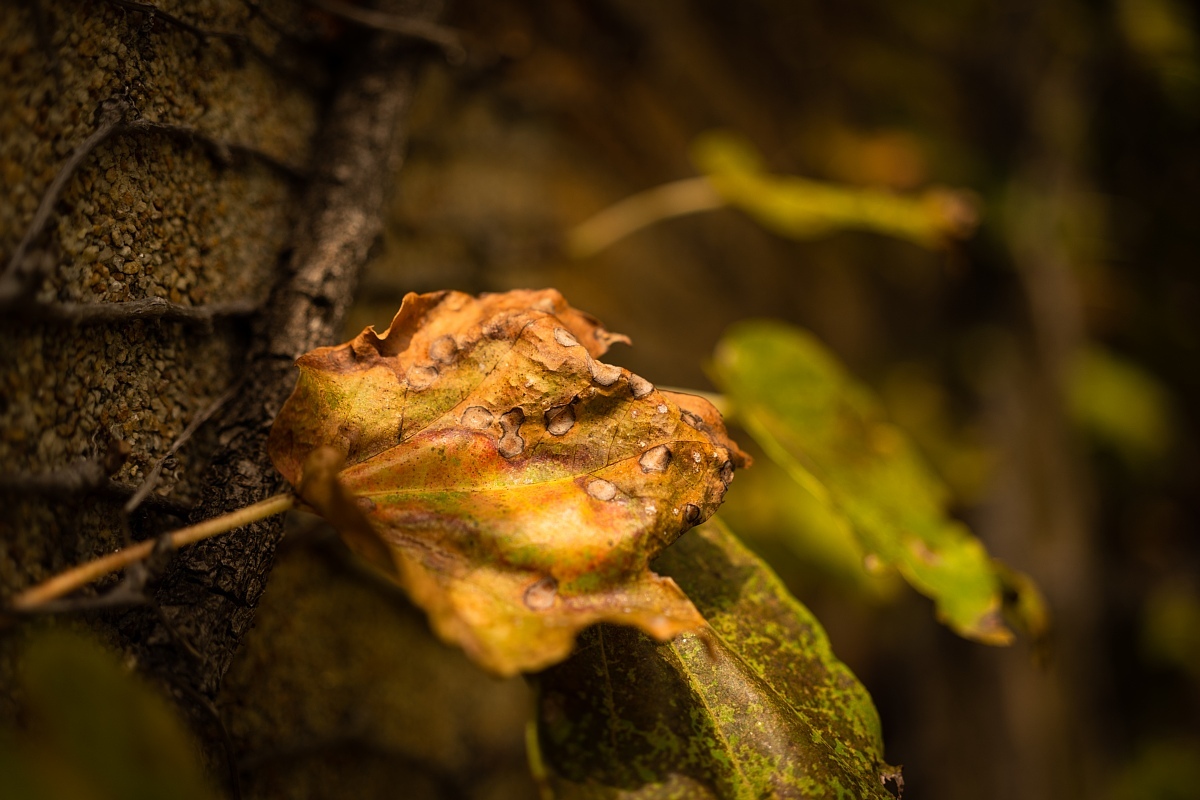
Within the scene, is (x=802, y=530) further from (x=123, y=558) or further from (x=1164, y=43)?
(x=1164, y=43)

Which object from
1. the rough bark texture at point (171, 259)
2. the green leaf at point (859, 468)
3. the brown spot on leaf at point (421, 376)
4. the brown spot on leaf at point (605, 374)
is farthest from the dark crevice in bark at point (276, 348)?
the green leaf at point (859, 468)

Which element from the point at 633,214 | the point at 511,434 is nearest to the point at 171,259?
the point at 511,434

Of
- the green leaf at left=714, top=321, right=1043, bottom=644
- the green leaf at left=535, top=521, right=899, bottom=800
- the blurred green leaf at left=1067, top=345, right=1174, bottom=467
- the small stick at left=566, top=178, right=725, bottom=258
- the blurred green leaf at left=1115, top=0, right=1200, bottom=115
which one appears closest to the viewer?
the green leaf at left=535, top=521, right=899, bottom=800

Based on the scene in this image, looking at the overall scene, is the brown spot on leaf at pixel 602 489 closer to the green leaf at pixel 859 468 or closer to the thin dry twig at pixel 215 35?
the green leaf at pixel 859 468

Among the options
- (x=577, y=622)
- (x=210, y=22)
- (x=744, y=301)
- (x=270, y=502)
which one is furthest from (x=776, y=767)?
(x=744, y=301)

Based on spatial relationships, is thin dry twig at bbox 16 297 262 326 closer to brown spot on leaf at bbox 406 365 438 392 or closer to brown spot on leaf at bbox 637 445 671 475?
brown spot on leaf at bbox 406 365 438 392

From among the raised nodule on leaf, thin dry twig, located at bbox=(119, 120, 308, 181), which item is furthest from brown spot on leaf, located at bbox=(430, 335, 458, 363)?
thin dry twig, located at bbox=(119, 120, 308, 181)

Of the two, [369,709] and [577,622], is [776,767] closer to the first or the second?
[577,622]
